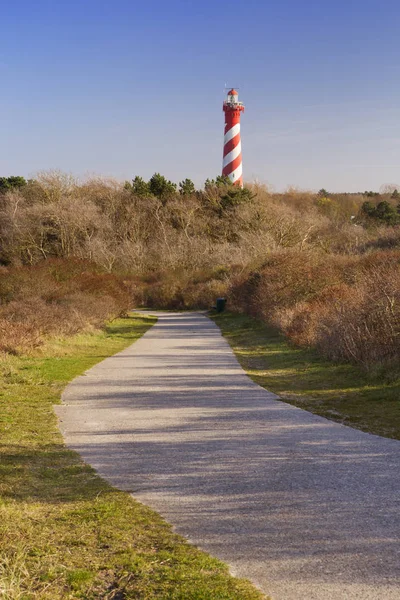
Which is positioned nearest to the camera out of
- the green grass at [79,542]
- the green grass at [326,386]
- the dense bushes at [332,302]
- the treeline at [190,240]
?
the green grass at [79,542]

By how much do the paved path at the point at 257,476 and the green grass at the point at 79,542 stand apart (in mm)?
228

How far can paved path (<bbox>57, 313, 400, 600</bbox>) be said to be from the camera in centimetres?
502

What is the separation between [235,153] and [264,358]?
56463mm

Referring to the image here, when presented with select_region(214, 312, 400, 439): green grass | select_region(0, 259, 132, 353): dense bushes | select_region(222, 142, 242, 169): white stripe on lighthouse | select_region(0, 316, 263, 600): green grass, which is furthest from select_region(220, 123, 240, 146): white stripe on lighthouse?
select_region(0, 316, 263, 600): green grass

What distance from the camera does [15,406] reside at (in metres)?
11.8

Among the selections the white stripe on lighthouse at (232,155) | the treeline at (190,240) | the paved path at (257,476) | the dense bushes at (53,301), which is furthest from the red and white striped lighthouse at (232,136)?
the paved path at (257,476)

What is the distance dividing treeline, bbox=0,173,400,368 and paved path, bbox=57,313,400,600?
1387cm

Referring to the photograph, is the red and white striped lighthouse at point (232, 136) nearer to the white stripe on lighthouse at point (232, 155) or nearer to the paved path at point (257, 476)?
the white stripe on lighthouse at point (232, 155)

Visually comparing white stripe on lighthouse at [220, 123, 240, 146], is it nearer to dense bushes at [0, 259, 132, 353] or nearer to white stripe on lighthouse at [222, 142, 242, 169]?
white stripe on lighthouse at [222, 142, 242, 169]

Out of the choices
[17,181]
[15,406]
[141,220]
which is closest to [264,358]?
[15,406]

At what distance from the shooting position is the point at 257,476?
24.5 feet

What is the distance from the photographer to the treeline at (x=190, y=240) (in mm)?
29625

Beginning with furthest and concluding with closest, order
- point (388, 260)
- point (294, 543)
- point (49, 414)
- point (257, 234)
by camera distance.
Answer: point (257, 234) < point (388, 260) < point (49, 414) < point (294, 543)

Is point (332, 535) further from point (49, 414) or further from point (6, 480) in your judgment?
point (49, 414)
